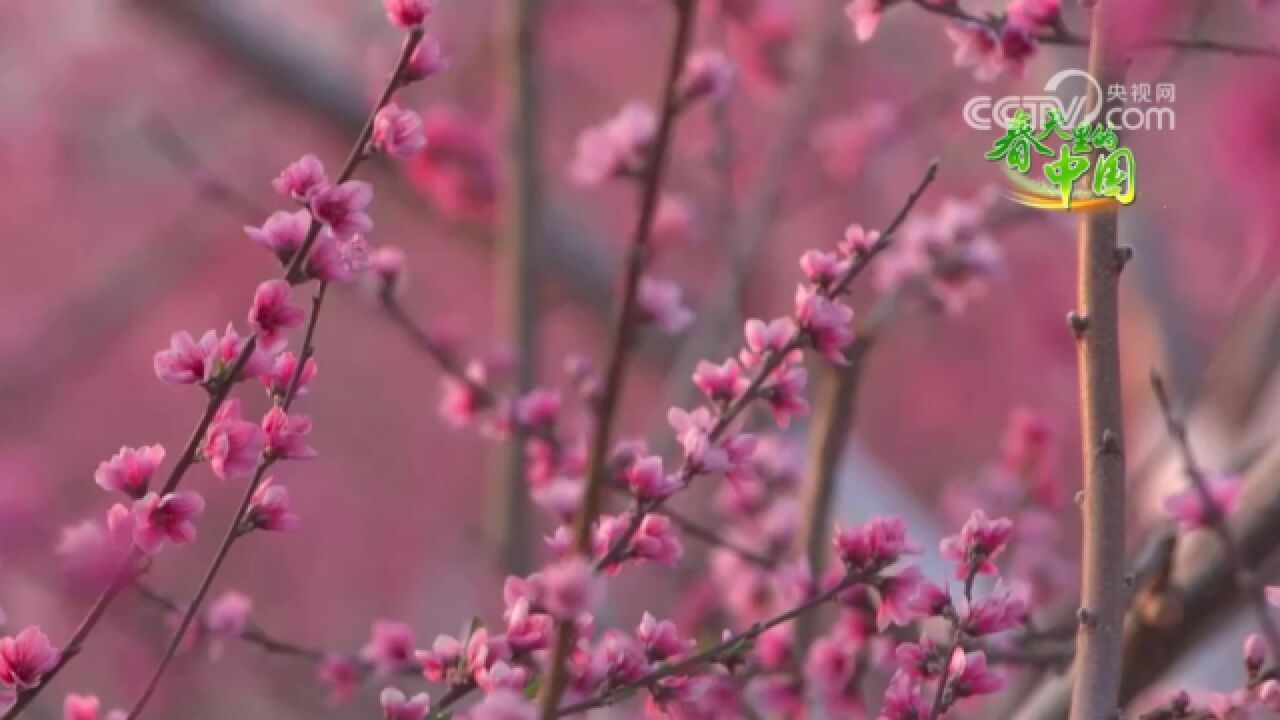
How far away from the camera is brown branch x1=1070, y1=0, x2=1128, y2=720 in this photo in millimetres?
604

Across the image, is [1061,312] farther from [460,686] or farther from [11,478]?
[460,686]

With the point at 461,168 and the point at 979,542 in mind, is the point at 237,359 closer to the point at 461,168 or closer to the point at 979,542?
the point at 979,542

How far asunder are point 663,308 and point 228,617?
312 millimetres

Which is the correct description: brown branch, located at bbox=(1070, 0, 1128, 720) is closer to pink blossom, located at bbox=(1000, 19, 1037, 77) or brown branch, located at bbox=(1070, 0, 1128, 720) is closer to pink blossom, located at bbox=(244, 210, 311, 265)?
pink blossom, located at bbox=(1000, 19, 1037, 77)

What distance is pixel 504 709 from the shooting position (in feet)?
1.66

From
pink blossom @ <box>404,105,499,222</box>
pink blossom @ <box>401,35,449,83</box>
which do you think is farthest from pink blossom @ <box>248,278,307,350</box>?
pink blossom @ <box>404,105,499,222</box>

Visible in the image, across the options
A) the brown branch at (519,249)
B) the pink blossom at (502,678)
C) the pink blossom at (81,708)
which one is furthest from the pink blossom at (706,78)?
the brown branch at (519,249)

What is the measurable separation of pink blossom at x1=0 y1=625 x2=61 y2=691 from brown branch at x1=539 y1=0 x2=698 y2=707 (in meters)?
0.22

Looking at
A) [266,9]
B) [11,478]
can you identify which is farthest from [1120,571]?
[11,478]

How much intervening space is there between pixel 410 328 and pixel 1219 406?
44.9 inches

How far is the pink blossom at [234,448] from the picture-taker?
1.93 ft

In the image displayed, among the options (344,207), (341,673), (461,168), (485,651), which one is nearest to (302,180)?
(344,207)

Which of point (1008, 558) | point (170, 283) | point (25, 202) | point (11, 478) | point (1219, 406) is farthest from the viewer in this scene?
point (25, 202)

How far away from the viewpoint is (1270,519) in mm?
810
